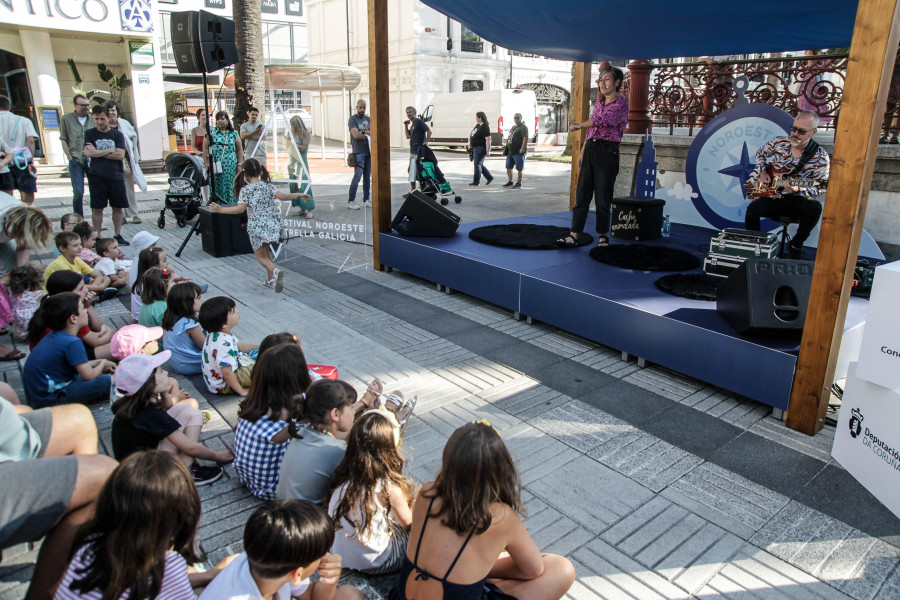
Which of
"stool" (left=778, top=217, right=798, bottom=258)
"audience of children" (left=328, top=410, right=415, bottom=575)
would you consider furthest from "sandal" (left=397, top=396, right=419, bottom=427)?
"stool" (left=778, top=217, right=798, bottom=258)

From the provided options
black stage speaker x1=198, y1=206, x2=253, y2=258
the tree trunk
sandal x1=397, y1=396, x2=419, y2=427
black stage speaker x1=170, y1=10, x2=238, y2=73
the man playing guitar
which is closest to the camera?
sandal x1=397, y1=396, x2=419, y2=427

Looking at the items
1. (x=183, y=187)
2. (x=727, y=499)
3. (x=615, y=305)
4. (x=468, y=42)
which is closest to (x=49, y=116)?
(x=183, y=187)

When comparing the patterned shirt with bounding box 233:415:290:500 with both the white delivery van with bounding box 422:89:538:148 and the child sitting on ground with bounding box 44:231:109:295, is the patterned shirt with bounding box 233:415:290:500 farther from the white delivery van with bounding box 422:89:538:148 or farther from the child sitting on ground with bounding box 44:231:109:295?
the white delivery van with bounding box 422:89:538:148

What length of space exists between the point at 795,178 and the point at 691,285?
1.50 metres

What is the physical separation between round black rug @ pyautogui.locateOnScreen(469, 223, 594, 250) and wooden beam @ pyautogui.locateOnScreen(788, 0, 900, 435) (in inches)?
111

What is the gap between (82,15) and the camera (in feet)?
46.1

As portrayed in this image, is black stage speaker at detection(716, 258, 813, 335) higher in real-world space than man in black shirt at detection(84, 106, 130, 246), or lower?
lower

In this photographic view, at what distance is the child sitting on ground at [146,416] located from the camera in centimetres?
264

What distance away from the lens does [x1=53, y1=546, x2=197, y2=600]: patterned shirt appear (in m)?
1.68

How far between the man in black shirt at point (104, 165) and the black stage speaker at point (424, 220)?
3.74m

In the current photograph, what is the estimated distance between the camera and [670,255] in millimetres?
5586

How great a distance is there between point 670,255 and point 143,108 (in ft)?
A: 47.1

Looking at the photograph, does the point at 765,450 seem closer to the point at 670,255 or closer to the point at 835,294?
the point at 835,294

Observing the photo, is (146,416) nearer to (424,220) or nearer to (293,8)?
(424,220)
